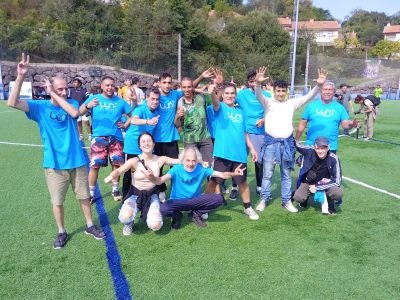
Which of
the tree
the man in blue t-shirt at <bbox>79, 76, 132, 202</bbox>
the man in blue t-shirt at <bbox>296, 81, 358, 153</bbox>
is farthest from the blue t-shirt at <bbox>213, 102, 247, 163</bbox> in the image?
the tree

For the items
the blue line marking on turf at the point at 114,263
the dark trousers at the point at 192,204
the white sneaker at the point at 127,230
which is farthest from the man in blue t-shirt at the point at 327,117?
the blue line marking on turf at the point at 114,263

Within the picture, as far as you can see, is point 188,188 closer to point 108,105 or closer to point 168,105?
point 168,105

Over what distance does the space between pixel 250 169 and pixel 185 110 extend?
314cm

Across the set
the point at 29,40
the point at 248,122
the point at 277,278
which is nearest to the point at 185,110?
the point at 248,122

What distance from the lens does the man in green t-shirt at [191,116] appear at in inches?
197

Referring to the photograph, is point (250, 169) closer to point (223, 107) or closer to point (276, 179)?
point (276, 179)

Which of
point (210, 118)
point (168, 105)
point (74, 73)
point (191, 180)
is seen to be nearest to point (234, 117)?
point (210, 118)

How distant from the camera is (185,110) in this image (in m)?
5.06

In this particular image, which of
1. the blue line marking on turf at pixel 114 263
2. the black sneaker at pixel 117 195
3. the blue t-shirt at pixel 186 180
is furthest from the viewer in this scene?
the black sneaker at pixel 117 195

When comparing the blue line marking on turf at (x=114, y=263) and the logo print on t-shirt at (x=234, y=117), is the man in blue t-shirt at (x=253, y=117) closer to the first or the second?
the logo print on t-shirt at (x=234, y=117)

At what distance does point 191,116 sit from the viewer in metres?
5.08

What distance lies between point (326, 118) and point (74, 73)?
23.8 meters

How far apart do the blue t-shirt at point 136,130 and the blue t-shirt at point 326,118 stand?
2.31 metres

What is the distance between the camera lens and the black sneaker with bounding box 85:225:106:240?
437 centimetres
